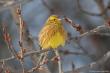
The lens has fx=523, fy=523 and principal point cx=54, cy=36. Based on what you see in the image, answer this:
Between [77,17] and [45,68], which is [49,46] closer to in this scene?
[45,68]

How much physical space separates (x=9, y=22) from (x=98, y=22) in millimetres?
2283

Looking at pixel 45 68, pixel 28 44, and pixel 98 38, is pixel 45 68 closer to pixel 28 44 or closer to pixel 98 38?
pixel 28 44

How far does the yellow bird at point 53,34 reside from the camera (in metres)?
4.93

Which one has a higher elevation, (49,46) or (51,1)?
(51,1)

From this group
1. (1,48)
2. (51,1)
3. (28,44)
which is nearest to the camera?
(28,44)

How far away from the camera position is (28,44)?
5.99m

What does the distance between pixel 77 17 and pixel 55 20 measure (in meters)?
5.55

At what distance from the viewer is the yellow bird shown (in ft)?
16.2

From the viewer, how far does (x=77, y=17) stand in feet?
34.4

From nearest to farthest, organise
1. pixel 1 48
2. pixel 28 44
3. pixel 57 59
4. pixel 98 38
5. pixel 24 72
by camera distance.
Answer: pixel 24 72
pixel 57 59
pixel 28 44
pixel 98 38
pixel 1 48

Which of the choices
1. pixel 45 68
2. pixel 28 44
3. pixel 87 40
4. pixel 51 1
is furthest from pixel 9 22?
pixel 45 68

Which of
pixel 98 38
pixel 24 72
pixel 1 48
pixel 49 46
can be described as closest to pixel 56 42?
pixel 49 46

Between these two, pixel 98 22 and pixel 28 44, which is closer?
pixel 28 44

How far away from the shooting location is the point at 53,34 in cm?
495
